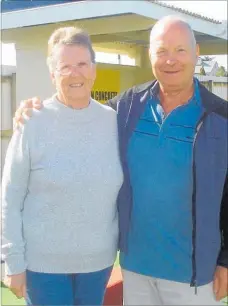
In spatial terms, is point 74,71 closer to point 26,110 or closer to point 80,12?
point 26,110

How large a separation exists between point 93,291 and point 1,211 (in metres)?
0.58

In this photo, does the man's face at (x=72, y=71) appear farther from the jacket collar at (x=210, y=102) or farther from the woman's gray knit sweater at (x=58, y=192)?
the jacket collar at (x=210, y=102)

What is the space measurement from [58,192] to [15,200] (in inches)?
7.8

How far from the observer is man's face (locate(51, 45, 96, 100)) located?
6.84 feet

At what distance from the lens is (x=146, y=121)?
2.19 m

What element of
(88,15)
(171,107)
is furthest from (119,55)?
(171,107)

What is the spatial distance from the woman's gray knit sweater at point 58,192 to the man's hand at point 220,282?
55 centimetres

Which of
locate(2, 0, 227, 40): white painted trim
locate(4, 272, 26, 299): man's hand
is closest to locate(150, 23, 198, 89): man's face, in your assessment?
locate(4, 272, 26, 299): man's hand

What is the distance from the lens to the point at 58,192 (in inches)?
81.0

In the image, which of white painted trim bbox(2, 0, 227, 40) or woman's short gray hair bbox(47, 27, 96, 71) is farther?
white painted trim bbox(2, 0, 227, 40)

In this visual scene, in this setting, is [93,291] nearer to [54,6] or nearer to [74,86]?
[74,86]

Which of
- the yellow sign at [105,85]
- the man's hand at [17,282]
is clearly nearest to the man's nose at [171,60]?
the man's hand at [17,282]

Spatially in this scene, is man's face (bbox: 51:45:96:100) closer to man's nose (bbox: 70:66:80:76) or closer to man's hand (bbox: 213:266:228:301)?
man's nose (bbox: 70:66:80:76)

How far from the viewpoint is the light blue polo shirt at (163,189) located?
2.09 m
